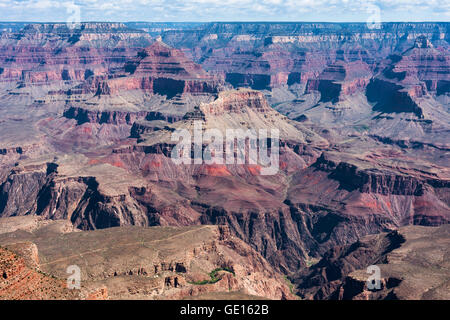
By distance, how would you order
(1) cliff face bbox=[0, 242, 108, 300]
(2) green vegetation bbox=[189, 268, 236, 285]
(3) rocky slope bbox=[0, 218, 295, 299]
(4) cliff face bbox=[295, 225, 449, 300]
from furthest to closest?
1. (2) green vegetation bbox=[189, 268, 236, 285]
2. (4) cliff face bbox=[295, 225, 449, 300]
3. (3) rocky slope bbox=[0, 218, 295, 299]
4. (1) cliff face bbox=[0, 242, 108, 300]

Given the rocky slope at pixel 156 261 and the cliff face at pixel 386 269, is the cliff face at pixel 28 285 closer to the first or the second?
the rocky slope at pixel 156 261

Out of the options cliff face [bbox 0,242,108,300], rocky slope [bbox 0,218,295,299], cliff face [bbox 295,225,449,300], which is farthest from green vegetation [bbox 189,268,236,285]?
cliff face [bbox 0,242,108,300]

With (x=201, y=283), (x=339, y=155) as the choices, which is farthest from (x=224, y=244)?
(x=339, y=155)

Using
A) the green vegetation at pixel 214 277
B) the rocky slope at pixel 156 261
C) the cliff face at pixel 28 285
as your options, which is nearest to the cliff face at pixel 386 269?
the rocky slope at pixel 156 261

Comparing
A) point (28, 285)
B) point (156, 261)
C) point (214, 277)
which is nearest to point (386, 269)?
point (214, 277)

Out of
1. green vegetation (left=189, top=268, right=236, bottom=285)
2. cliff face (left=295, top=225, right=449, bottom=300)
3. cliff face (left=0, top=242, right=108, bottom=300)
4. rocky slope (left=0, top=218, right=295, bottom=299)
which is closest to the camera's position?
cliff face (left=0, top=242, right=108, bottom=300)

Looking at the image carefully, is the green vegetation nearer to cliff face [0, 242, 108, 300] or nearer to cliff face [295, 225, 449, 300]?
cliff face [295, 225, 449, 300]

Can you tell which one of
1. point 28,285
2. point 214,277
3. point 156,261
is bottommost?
point 214,277

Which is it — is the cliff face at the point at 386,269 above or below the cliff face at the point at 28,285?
below

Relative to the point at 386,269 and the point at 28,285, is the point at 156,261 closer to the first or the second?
the point at 28,285
